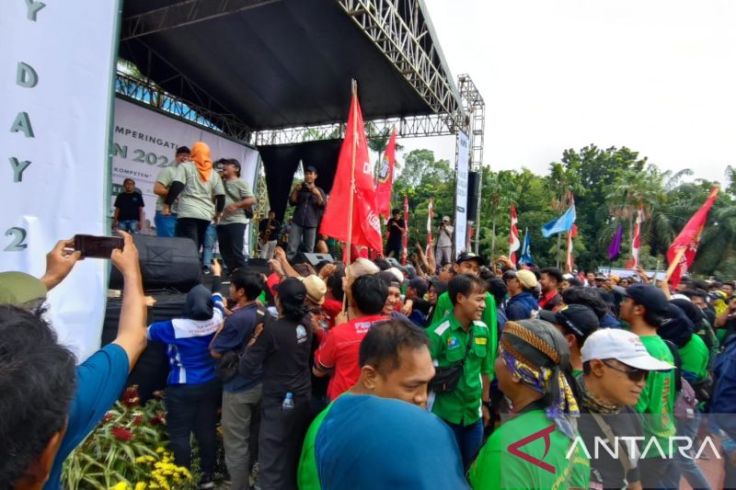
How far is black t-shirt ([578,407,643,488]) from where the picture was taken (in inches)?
73.7

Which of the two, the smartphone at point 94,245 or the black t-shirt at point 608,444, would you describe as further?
the black t-shirt at point 608,444

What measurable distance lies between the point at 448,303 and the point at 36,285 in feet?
8.59

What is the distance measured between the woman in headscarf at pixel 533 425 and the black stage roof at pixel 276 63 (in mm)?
7001

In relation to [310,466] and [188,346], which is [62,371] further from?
[188,346]

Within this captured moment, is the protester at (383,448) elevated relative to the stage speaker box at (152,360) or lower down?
elevated

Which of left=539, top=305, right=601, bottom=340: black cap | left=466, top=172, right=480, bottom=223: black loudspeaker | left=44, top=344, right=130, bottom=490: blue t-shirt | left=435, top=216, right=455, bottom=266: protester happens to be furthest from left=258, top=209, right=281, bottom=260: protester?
left=44, top=344, right=130, bottom=490: blue t-shirt

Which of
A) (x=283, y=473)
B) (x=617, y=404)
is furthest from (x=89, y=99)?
(x=617, y=404)

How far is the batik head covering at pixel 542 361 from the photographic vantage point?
1.40 m

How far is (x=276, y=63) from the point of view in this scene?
9008 mm

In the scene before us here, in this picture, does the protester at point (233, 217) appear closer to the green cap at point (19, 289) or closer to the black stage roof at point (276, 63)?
the black stage roof at point (276, 63)

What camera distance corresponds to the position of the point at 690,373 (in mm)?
3098

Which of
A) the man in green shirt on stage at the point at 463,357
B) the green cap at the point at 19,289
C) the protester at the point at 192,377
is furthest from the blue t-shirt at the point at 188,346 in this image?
the green cap at the point at 19,289

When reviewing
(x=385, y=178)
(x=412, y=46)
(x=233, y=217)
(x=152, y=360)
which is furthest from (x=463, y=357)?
(x=412, y=46)

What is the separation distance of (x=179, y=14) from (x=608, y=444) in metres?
8.93
